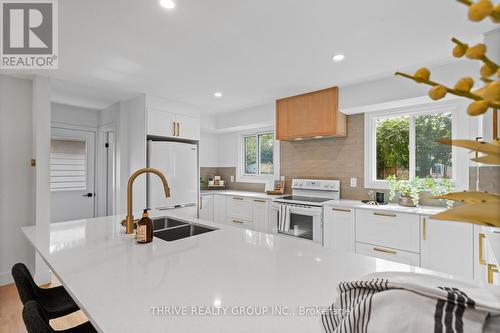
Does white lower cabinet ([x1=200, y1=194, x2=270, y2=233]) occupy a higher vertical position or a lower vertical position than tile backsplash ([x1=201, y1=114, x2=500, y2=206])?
lower

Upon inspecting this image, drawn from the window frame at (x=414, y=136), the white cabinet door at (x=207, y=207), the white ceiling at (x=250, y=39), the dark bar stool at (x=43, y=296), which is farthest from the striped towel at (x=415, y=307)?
the white cabinet door at (x=207, y=207)

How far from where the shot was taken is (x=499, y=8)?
0.31m

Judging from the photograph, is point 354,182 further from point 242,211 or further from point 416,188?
point 242,211

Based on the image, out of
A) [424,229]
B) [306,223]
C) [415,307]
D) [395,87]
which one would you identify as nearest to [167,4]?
[415,307]

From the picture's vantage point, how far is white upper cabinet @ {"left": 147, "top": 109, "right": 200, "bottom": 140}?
3581 mm

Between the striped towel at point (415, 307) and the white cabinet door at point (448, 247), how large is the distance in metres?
2.25

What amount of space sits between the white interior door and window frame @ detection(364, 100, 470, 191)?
14.9 feet

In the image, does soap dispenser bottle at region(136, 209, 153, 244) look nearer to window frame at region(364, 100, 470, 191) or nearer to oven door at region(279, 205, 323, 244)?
oven door at region(279, 205, 323, 244)

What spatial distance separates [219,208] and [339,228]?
2.22 metres

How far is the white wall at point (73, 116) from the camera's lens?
4086 millimetres

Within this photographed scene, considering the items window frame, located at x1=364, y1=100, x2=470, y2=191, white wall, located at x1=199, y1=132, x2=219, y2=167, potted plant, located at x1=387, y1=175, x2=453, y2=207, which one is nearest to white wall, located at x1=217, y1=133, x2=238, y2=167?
white wall, located at x1=199, y1=132, x2=219, y2=167

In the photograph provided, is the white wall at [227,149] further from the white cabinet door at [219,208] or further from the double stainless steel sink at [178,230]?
the double stainless steel sink at [178,230]

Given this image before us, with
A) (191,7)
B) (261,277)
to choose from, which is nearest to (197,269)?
(261,277)

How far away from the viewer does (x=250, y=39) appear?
6.76 ft
